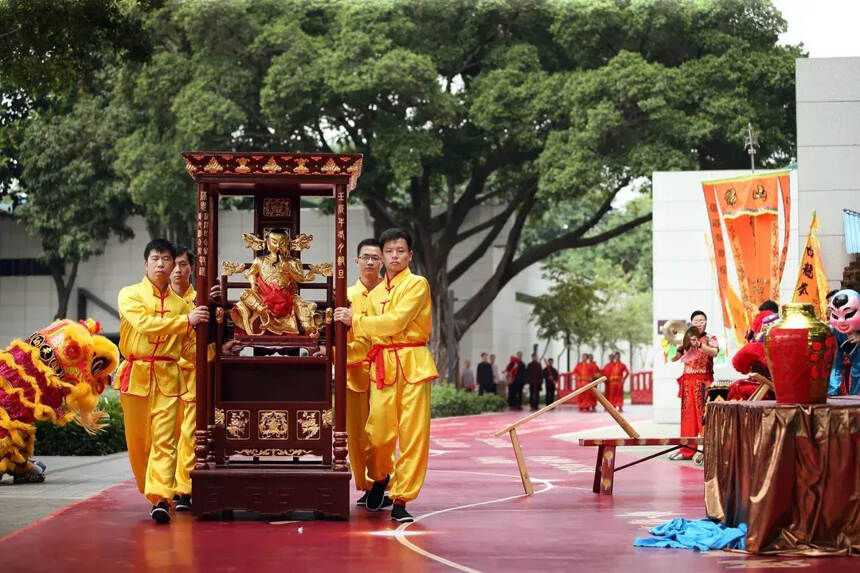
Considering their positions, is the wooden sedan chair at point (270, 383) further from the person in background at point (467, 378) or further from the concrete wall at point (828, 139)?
the person in background at point (467, 378)

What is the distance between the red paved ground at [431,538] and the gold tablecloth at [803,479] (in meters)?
0.22

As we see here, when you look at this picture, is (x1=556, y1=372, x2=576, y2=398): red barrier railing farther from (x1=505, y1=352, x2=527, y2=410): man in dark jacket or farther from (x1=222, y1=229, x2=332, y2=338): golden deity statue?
(x1=222, y1=229, x2=332, y2=338): golden deity statue

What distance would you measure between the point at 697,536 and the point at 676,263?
16.0 metres

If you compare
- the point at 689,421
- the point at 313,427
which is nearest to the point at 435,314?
the point at 689,421

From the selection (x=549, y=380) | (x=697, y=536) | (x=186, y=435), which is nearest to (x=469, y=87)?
(x=549, y=380)

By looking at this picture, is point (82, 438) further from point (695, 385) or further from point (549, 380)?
point (549, 380)

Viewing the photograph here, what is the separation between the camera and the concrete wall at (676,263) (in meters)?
22.8

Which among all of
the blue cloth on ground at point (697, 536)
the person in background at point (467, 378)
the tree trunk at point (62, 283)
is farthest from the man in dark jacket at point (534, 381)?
the blue cloth on ground at point (697, 536)

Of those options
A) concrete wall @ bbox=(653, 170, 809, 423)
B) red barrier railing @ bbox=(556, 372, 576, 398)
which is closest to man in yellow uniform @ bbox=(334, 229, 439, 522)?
concrete wall @ bbox=(653, 170, 809, 423)

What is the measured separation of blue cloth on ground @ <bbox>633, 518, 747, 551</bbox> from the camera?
7254 mm

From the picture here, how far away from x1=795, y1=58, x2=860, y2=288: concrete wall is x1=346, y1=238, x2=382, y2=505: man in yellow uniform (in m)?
6.63

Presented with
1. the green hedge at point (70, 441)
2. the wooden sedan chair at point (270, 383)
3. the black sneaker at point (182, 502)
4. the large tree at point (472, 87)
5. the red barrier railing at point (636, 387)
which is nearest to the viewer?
the wooden sedan chair at point (270, 383)

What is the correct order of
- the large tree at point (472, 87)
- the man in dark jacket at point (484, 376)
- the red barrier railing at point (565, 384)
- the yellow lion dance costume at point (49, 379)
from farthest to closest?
the red barrier railing at point (565, 384), the man in dark jacket at point (484, 376), the large tree at point (472, 87), the yellow lion dance costume at point (49, 379)

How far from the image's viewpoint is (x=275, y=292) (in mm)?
8992
